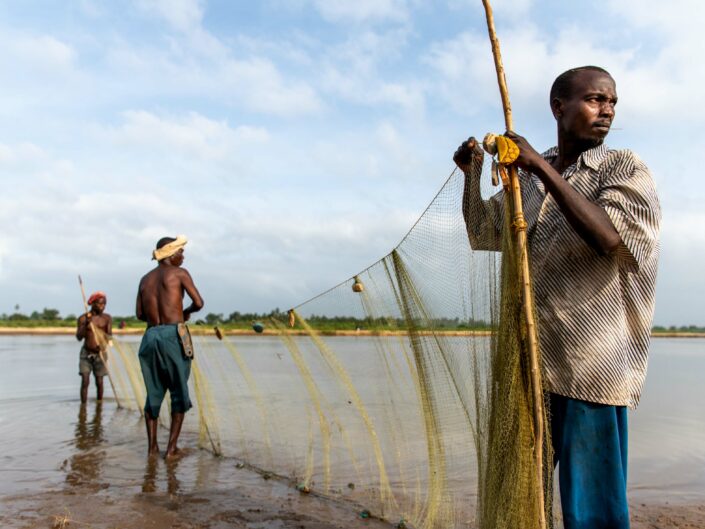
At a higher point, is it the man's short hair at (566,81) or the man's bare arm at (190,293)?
the man's short hair at (566,81)

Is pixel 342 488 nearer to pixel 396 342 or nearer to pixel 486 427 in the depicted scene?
pixel 396 342

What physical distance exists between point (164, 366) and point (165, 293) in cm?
68

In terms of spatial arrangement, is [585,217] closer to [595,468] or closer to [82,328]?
[595,468]

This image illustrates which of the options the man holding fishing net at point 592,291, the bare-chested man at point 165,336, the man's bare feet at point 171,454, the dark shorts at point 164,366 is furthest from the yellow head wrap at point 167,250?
the man holding fishing net at point 592,291

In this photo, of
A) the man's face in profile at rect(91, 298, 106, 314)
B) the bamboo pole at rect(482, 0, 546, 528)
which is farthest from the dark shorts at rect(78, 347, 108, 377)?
the bamboo pole at rect(482, 0, 546, 528)

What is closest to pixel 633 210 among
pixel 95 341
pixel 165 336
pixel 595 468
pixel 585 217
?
pixel 585 217

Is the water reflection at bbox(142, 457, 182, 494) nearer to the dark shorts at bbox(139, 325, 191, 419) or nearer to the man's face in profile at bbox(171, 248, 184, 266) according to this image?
the dark shorts at bbox(139, 325, 191, 419)

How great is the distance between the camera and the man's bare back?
601cm

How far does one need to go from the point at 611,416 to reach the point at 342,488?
3.17 m

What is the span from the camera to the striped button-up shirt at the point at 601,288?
6.76ft

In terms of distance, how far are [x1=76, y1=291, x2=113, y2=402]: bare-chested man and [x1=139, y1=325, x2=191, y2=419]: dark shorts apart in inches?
197

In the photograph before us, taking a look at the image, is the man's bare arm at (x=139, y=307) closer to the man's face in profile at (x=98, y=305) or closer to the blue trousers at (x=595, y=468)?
the blue trousers at (x=595, y=468)

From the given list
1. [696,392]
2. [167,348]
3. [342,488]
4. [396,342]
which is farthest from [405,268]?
[696,392]

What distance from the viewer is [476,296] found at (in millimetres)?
2721
